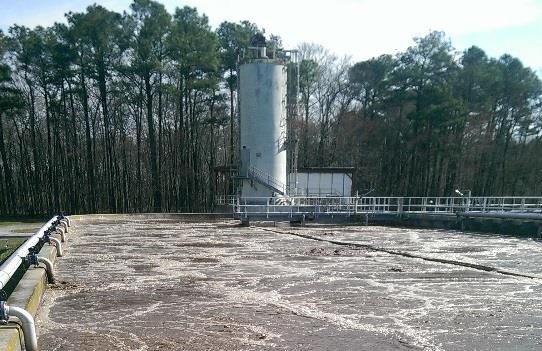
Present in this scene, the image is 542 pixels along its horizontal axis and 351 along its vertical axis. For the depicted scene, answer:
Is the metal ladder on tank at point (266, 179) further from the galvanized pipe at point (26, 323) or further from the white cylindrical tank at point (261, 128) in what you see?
the galvanized pipe at point (26, 323)

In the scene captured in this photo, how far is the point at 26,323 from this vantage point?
5586mm

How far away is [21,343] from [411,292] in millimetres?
7509

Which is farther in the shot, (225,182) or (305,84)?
(305,84)

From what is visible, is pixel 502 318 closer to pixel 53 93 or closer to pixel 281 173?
pixel 281 173

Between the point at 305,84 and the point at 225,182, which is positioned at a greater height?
→ the point at 305,84

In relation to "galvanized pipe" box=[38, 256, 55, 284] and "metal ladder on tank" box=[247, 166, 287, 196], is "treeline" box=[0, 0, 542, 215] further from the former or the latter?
"galvanized pipe" box=[38, 256, 55, 284]

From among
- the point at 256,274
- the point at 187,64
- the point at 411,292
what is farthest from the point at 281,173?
the point at 411,292

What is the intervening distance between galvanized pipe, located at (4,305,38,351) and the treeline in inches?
1236

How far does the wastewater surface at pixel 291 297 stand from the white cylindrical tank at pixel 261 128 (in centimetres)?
1263

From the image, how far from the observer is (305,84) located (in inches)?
1708

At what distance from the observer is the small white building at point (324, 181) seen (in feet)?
109

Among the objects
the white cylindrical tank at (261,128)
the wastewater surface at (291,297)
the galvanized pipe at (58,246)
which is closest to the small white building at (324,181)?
the white cylindrical tank at (261,128)

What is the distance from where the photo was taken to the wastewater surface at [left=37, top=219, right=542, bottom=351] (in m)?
7.08

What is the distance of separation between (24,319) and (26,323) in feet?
0.24
